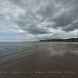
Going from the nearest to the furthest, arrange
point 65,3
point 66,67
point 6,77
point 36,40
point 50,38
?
point 6,77, point 66,67, point 65,3, point 36,40, point 50,38

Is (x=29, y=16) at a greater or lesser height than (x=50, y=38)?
greater

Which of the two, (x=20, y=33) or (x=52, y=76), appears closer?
(x=52, y=76)

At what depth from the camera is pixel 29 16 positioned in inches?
283

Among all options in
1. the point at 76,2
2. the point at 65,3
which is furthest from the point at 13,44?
the point at 76,2

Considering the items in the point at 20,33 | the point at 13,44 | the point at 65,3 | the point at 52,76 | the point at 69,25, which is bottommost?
the point at 52,76

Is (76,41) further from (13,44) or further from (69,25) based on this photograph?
(13,44)

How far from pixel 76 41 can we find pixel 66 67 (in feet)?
19.5

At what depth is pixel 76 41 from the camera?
9.44 meters

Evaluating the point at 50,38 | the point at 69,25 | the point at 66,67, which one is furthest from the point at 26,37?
the point at 66,67

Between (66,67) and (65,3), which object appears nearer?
(66,67)

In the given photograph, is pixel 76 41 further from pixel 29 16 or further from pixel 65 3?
pixel 29 16

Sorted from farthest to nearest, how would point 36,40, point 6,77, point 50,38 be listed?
1. point 50,38
2. point 36,40
3. point 6,77

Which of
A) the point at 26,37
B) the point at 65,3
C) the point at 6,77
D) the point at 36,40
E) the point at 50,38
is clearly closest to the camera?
the point at 6,77

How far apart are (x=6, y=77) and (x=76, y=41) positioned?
7.32m
